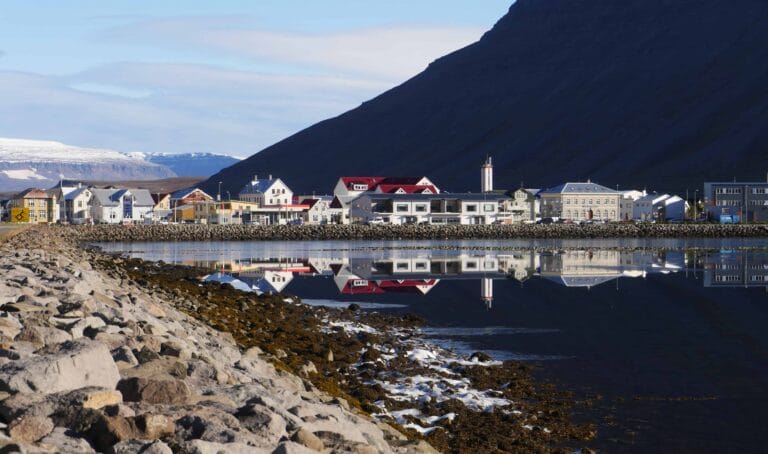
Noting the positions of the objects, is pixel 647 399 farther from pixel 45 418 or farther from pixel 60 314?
pixel 45 418

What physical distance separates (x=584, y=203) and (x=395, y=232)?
4508 cm

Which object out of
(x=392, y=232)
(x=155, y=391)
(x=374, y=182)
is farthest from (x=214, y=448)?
(x=374, y=182)

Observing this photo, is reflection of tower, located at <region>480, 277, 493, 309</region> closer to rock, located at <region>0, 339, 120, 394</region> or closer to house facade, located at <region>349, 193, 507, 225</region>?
rock, located at <region>0, 339, 120, 394</region>

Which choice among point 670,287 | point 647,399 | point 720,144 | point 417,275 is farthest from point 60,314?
point 720,144

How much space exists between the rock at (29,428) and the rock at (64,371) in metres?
Answer: 0.74

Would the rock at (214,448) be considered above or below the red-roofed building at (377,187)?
below

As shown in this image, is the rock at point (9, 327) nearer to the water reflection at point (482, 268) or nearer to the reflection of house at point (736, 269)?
the water reflection at point (482, 268)

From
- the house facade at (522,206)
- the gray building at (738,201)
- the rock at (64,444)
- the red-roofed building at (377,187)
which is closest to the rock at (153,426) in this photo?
the rock at (64,444)

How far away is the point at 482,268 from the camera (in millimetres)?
54906

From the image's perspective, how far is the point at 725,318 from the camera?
30.6 meters

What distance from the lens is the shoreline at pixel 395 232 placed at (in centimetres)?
10419

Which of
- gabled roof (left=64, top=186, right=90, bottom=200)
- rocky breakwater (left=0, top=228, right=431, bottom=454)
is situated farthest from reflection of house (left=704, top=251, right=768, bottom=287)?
gabled roof (left=64, top=186, right=90, bottom=200)

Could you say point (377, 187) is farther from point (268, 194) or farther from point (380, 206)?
point (268, 194)

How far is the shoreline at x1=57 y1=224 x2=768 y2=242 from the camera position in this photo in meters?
104
